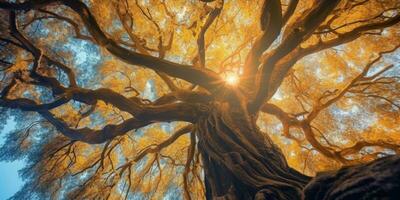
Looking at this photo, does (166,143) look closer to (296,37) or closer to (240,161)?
(240,161)

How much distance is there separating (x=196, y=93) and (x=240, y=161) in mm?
1842

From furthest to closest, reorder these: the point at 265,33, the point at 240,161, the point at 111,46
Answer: the point at 111,46
the point at 265,33
the point at 240,161

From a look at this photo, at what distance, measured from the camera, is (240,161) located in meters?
3.23

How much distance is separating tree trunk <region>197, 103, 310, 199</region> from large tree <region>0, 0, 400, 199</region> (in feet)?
0.06

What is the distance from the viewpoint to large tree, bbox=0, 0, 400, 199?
11.9ft

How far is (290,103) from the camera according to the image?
25.1 feet

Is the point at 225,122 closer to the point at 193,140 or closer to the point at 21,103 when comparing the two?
the point at 193,140

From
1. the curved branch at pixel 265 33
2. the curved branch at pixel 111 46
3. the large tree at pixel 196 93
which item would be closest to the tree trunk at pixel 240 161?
the large tree at pixel 196 93

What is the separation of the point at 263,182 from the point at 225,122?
4.37 feet

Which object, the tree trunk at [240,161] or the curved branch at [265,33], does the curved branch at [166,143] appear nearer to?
the tree trunk at [240,161]

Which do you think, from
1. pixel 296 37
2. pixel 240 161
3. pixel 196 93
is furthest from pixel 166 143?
pixel 296 37

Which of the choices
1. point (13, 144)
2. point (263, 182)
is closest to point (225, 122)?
point (263, 182)

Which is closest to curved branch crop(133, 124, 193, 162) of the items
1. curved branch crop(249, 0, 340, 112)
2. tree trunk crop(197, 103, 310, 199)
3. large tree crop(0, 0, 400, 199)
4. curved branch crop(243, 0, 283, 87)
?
large tree crop(0, 0, 400, 199)

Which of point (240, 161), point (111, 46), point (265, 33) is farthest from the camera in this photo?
point (111, 46)
